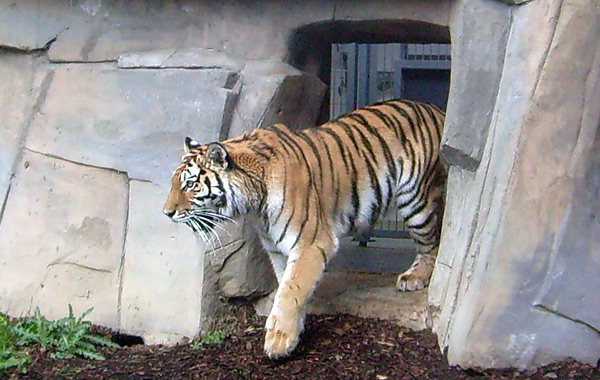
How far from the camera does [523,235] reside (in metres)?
3.40

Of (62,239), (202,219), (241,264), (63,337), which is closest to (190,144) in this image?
(202,219)

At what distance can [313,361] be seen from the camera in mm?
3777

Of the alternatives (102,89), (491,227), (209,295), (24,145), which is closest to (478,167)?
(491,227)

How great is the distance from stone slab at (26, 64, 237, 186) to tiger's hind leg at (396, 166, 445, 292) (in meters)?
1.18

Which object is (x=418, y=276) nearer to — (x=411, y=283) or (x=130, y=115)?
(x=411, y=283)

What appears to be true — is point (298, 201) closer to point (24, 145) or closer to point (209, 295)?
point (209, 295)

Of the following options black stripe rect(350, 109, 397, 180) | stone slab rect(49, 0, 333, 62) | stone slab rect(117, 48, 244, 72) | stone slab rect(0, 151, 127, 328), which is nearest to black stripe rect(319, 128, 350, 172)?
black stripe rect(350, 109, 397, 180)

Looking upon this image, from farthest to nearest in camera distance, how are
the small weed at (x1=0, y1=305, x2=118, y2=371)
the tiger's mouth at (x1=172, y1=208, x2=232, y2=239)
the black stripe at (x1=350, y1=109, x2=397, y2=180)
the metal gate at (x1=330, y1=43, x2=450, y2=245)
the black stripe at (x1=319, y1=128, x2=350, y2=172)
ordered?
the metal gate at (x1=330, y1=43, x2=450, y2=245), the black stripe at (x1=350, y1=109, x2=397, y2=180), the black stripe at (x1=319, y1=128, x2=350, y2=172), the small weed at (x1=0, y1=305, x2=118, y2=371), the tiger's mouth at (x1=172, y1=208, x2=232, y2=239)

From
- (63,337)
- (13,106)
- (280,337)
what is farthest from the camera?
(13,106)

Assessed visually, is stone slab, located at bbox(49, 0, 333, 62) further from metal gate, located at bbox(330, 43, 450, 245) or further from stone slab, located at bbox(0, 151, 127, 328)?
metal gate, located at bbox(330, 43, 450, 245)

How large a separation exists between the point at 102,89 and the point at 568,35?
2.31m

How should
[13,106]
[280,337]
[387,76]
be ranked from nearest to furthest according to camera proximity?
1. [280,337]
2. [13,106]
3. [387,76]

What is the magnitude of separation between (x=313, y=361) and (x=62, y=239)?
1551 mm

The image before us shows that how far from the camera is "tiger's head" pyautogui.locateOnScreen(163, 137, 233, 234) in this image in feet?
12.2
